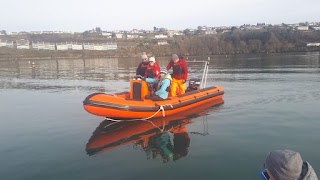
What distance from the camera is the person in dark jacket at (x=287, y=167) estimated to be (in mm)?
2805

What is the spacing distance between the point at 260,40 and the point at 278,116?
74980 millimetres

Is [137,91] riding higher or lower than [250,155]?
higher

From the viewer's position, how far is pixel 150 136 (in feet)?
32.3

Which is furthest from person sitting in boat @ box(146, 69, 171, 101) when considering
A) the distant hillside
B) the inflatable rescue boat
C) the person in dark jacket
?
the distant hillside

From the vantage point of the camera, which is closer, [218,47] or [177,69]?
[177,69]

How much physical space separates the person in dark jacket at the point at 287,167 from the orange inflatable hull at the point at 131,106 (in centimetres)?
812

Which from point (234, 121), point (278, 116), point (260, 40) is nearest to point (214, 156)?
point (234, 121)

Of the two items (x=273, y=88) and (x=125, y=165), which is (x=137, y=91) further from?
(x=273, y=88)

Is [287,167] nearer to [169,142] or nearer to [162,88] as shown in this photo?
[169,142]

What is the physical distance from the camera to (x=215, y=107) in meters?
13.9

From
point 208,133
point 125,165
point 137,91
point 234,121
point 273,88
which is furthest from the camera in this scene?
point 273,88

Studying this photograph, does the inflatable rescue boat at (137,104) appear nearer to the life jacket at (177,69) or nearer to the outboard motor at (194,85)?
the life jacket at (177,69)

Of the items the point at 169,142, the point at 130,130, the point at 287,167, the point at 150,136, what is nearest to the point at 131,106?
the point at 130,130

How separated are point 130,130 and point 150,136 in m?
0.91
